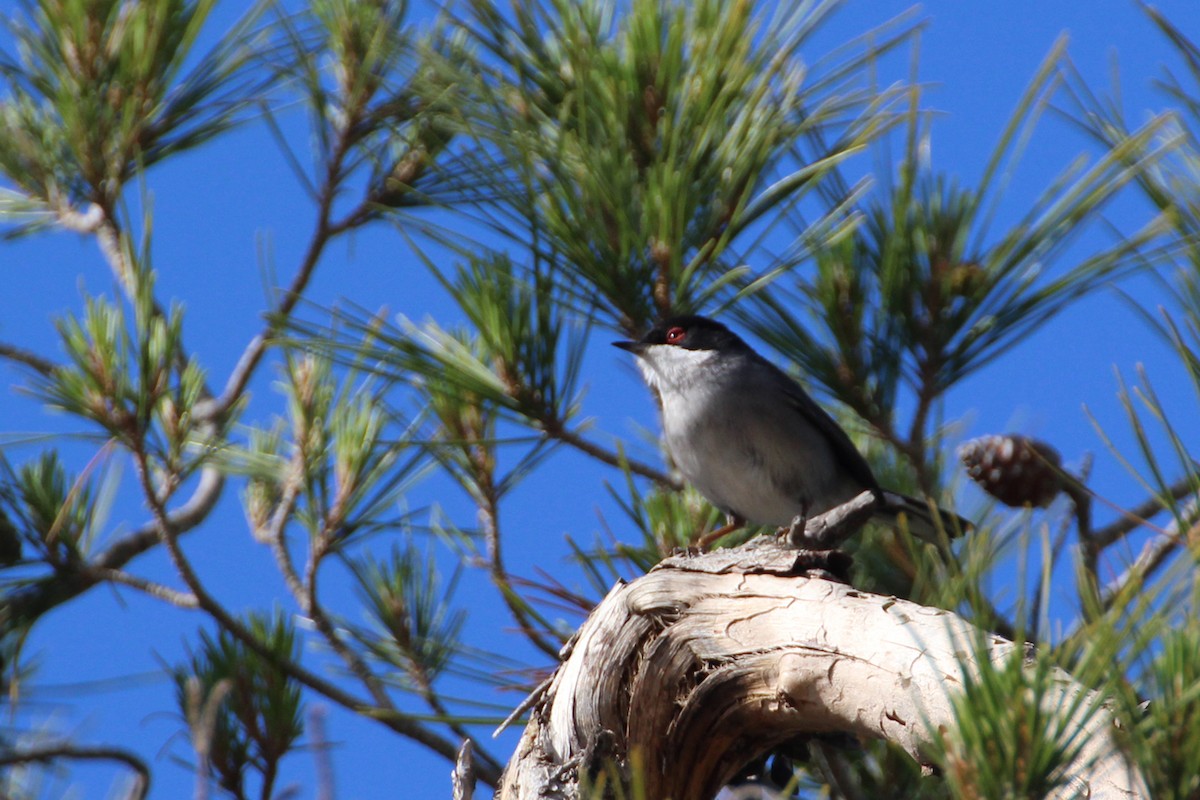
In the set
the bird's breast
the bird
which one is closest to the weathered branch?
the bird

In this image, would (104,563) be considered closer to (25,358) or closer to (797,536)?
(25,358)

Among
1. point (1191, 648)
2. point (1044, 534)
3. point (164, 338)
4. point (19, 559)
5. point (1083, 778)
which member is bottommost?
point (1083, 778)

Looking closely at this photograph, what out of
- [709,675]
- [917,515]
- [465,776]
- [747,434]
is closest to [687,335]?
[747,434]

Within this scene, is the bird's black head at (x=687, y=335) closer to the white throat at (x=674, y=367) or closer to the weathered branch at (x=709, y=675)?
the white throat at (x=674, y=367)

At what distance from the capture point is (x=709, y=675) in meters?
1.88

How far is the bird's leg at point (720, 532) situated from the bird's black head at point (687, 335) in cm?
48

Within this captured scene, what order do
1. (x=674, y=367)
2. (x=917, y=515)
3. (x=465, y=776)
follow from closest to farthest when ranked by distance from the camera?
(x=465, y=776) < (x=917, y=515) < (x=674, y=367)

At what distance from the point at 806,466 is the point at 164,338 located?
2206 millimetres

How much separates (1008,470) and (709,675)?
0.99 metres

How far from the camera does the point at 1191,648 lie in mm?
1098

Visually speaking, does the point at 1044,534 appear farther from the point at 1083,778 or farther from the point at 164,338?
the point at 164,338

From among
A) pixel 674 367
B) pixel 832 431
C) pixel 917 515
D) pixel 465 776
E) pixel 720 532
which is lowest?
pixel 465 776

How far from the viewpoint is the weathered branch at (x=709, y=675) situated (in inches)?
66.7

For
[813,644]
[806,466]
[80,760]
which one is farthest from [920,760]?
[806,466]
